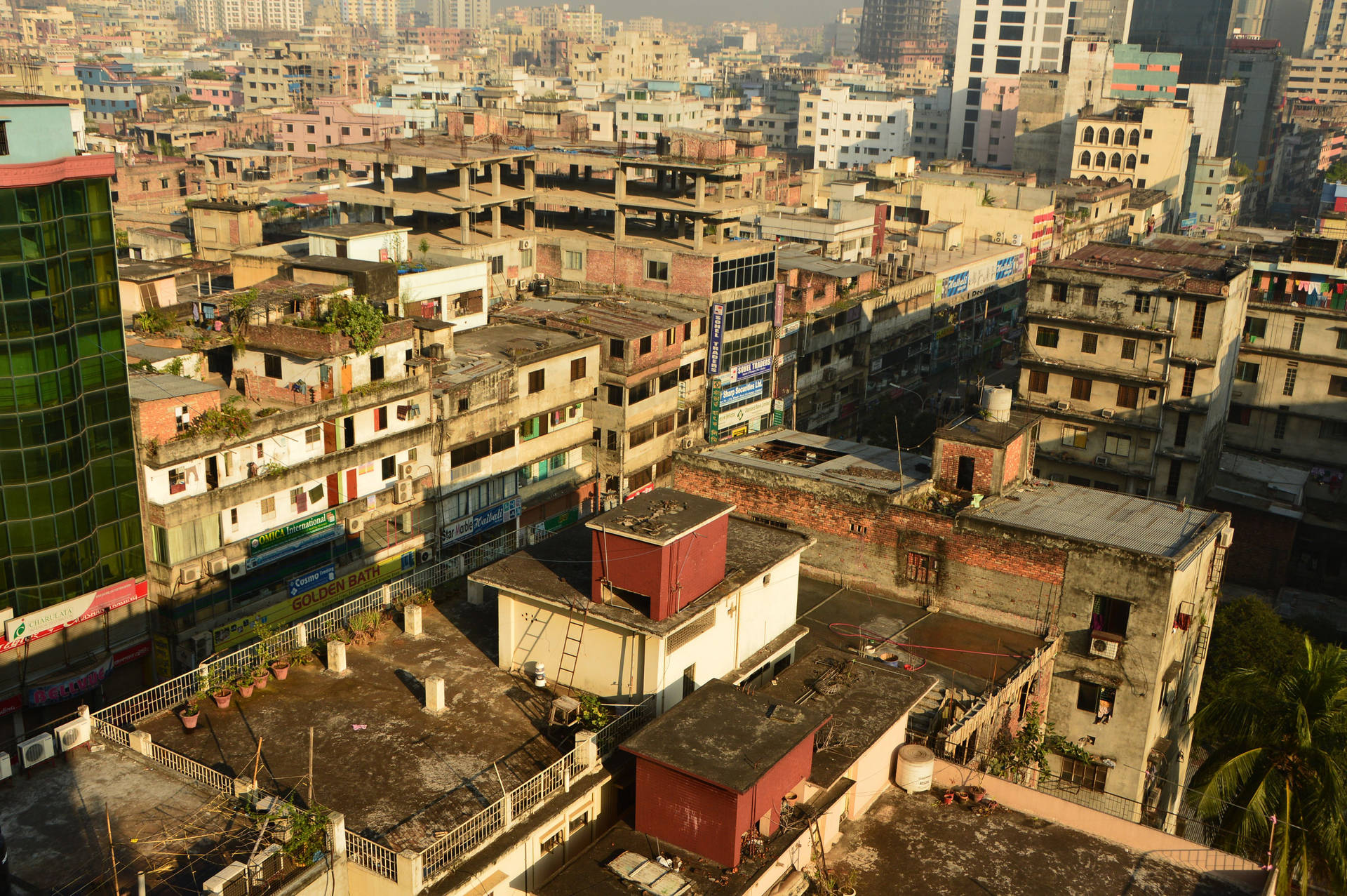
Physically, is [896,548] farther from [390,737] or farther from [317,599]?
[317,599]

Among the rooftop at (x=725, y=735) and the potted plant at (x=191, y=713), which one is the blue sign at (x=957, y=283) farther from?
the potted plant at (x=191, y=713)

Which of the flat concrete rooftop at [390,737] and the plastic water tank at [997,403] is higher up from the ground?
the plastic water tank at [997,403]

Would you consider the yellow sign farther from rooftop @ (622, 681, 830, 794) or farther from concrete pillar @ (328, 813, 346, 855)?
rooftop @ (622, 681, 830, 794)

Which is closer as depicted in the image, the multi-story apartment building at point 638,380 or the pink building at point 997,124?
the multi-story apartment building at point 638,380

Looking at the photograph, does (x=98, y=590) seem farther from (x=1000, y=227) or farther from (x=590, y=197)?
(x=1000, y=227)

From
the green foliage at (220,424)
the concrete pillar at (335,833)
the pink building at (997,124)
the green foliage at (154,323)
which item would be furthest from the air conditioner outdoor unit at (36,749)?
the pink building at (997,124)

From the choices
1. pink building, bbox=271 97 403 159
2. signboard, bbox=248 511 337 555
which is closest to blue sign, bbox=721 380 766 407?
signboard, bbox=248 511 337 555
